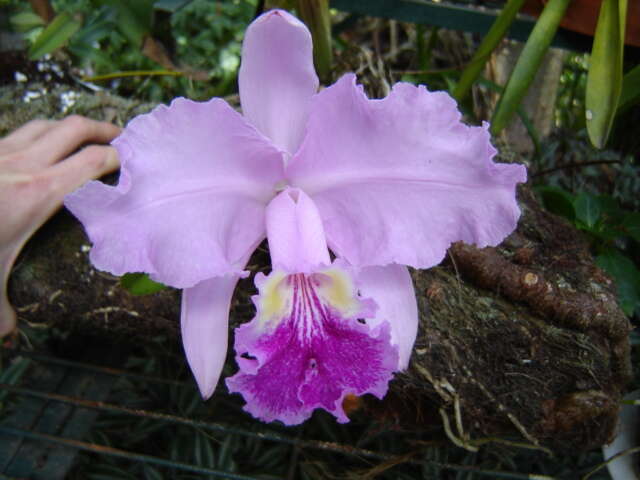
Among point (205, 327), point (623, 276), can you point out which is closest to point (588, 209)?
point (623, 276)

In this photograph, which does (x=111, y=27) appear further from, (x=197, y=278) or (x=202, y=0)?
(x=202, y=0)

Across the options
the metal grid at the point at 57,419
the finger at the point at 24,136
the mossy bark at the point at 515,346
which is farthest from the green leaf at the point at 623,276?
the finger at the point at 24,136

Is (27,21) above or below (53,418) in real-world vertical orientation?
above

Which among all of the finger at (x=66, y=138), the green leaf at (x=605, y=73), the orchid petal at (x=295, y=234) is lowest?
the finger at (x=66, y=138)

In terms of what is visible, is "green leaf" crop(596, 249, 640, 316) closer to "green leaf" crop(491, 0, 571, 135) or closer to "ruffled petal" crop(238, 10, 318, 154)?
"green leaf" crop(491, 0, 571, 135)

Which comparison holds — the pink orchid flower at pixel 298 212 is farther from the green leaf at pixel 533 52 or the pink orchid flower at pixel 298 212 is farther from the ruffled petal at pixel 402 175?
the green leaf at pixel 533 52

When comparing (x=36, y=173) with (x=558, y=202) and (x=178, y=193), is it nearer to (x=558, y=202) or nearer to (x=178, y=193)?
(x=178, y=193)
